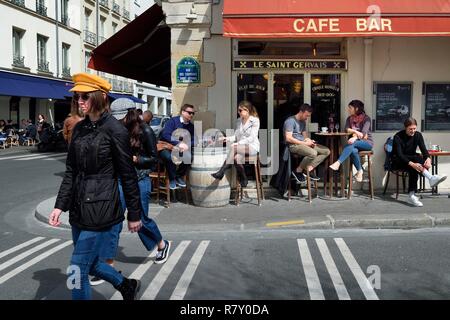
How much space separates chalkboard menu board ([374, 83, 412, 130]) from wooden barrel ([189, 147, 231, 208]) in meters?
3.05

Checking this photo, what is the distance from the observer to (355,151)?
823cm

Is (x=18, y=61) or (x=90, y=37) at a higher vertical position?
(x=90, y=37)

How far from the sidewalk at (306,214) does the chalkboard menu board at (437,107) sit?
131 cm

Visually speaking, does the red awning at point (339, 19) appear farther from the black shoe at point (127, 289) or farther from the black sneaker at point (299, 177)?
the black shoe at point (127, 289)

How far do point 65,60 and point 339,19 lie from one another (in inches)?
1152

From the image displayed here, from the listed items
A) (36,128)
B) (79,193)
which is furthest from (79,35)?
(79,193)

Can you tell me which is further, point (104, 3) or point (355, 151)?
point (104, 3)

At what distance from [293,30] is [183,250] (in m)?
3.81

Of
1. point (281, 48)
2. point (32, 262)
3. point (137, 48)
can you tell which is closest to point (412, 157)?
point (281, 48)

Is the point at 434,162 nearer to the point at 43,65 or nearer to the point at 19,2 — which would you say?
the point at 19,2

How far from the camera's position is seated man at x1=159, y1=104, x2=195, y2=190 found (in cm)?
812

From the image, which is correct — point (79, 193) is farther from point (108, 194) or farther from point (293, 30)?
point (293, 30)

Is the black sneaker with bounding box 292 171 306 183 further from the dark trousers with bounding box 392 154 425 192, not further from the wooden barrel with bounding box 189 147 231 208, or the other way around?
the dark trousers with bounding box 392 154 425 192

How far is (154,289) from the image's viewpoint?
178 inches
